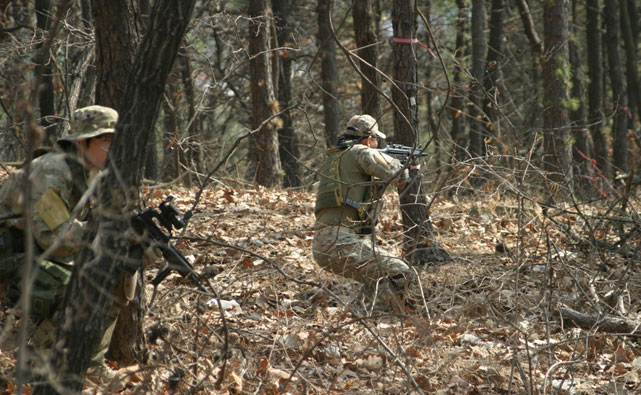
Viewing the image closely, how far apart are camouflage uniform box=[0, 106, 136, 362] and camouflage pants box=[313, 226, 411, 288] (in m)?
2.25

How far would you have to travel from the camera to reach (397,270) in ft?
18.6

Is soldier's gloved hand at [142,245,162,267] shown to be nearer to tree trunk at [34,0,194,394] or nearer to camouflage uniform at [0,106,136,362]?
camouflage uniform at [0,106,136,362]

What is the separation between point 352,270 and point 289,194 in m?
3.76

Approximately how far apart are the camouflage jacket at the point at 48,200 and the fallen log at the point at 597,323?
10.7ft

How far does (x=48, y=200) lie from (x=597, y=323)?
355 cm

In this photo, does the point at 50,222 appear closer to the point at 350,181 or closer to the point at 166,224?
the point at 166,224

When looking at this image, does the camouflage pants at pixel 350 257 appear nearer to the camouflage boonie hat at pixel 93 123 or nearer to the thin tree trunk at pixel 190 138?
the thin tree trunk at pixel 190 138

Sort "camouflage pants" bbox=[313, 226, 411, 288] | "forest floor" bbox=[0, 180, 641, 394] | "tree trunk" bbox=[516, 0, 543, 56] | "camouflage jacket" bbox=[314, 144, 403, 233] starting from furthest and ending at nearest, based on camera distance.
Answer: "tree trunk" bbox=[516, 0, 543, 56], "camouflage jacket" bbox=[314, 144, 403, 233], "camouflage pants" bbox=[313, 226, 411, 288], "forest floor" bbox=[0, 180, 641, 394]

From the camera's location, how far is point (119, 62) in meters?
3.84

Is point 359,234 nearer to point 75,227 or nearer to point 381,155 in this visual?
point 381,155

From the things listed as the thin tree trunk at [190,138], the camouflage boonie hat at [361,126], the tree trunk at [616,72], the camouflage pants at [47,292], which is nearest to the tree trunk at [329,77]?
the thin tree trunk at [190,138]

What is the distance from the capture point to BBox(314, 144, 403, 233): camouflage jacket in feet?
19.0

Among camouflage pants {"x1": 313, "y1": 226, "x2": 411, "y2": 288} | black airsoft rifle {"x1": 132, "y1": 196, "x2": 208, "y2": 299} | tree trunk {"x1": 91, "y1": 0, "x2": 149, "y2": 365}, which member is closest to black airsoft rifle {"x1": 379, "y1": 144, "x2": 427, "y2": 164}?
camouflage pants {"x1": 313, "y1": 226, "x2": 411, "y2": 288}

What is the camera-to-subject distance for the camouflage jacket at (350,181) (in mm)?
5789
